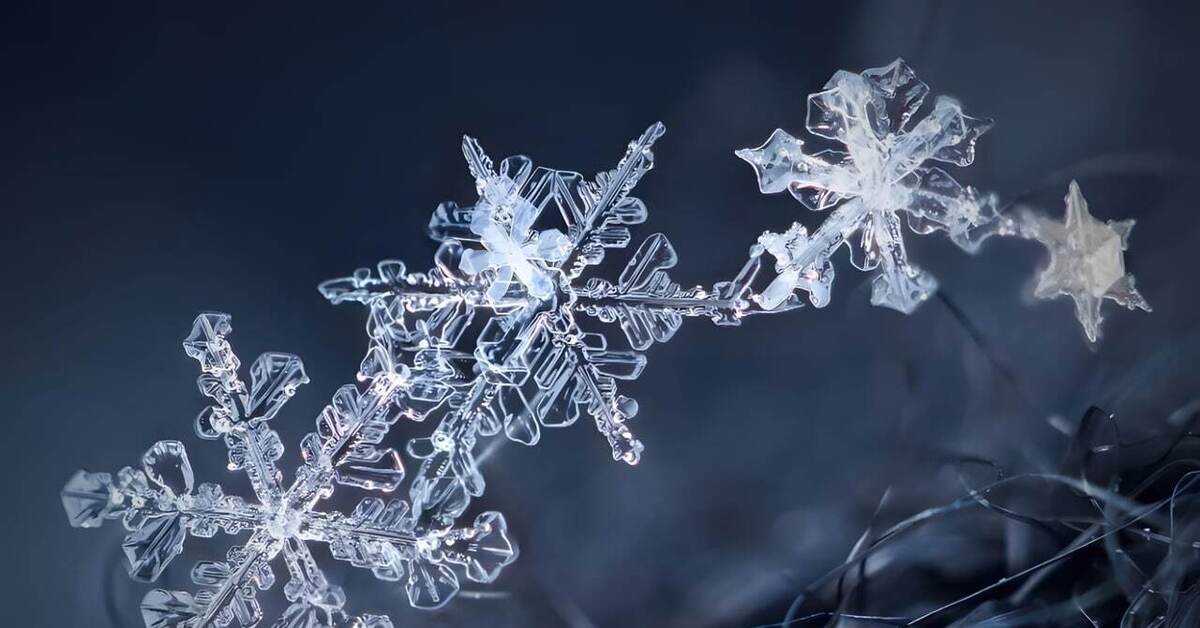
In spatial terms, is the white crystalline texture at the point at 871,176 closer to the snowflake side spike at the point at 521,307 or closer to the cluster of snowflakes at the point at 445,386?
the cluster of snowflakes at the point at 445,386

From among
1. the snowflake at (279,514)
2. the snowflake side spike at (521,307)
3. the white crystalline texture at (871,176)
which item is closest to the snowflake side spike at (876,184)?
the white crystalline texture at (871,176)

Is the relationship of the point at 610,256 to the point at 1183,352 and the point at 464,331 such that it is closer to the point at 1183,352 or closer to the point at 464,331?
the point at 464,331

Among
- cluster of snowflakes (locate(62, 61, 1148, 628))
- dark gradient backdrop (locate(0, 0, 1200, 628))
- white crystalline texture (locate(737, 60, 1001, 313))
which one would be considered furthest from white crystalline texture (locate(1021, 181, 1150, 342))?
cluster of snowflakes (locate(62, 61, 1148, 628))

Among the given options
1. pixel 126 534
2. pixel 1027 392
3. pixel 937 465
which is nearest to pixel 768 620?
pixel 937 465

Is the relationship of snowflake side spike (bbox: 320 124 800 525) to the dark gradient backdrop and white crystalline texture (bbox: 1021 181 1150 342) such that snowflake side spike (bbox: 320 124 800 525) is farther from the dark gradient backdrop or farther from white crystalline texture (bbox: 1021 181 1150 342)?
white crystalline texture (bbox: 1021 181 1150 342)

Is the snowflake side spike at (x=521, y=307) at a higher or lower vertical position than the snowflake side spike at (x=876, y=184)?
lower
